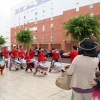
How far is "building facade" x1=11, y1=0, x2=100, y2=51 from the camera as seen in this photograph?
91.2 ft

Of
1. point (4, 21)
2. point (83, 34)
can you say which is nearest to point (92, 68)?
point (83, 34)

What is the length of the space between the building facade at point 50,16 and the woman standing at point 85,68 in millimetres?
22138

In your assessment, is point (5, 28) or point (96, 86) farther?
point (5, 28)

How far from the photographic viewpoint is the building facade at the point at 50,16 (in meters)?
27.8

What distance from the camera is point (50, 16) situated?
114 ft

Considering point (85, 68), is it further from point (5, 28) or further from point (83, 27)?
point (5, 28)

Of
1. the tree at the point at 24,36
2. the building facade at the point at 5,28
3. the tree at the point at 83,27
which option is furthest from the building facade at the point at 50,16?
the building facade at the point at 5,28

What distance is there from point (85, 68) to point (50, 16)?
33945mm

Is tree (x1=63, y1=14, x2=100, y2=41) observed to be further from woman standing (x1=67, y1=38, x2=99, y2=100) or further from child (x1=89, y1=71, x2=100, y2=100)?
→ child (x1=89, y1=71, x2=100, y2=100)

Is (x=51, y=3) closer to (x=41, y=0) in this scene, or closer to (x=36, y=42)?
(x=41, y=0)

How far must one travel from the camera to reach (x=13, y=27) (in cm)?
4875

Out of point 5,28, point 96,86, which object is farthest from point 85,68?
point 5,28

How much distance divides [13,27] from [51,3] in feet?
64.7

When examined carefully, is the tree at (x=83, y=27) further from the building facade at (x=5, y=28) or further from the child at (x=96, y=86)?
the building facade at (x=5, y=28)
